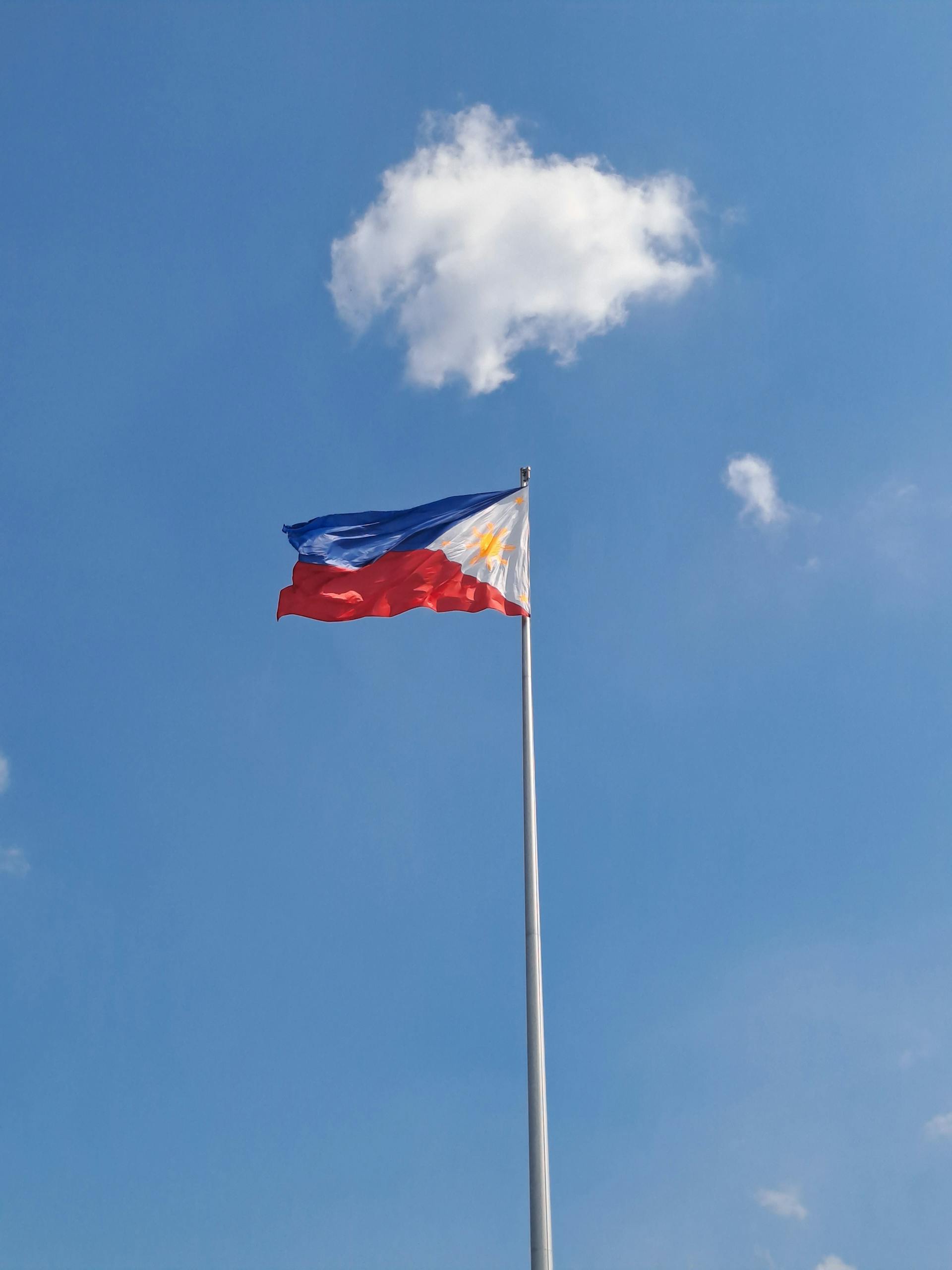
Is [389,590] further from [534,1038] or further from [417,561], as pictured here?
[534,1038]

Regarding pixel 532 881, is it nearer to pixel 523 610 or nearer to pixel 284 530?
pixel 523 610

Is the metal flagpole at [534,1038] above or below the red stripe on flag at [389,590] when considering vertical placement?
below

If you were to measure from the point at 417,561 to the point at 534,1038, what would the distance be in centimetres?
1100

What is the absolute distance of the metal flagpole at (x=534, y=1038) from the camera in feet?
52.6

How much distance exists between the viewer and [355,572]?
2514cm

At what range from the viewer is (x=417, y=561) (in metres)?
24.9

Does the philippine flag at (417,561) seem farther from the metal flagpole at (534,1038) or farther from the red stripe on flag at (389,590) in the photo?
the metal flagpole at (534,1038)

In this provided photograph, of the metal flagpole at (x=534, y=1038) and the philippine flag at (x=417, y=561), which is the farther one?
the philippine flag at (x=417, y=561)

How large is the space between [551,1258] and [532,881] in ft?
18.4

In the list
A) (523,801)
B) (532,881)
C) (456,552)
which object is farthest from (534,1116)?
(456,552)

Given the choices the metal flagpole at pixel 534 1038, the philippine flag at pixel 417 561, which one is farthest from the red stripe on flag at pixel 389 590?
the metal flagpole at pixel 534 1038

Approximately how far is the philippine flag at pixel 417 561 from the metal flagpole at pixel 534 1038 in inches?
153

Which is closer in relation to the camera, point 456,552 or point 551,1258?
point 551,1258

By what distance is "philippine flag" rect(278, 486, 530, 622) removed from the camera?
80.1ft
